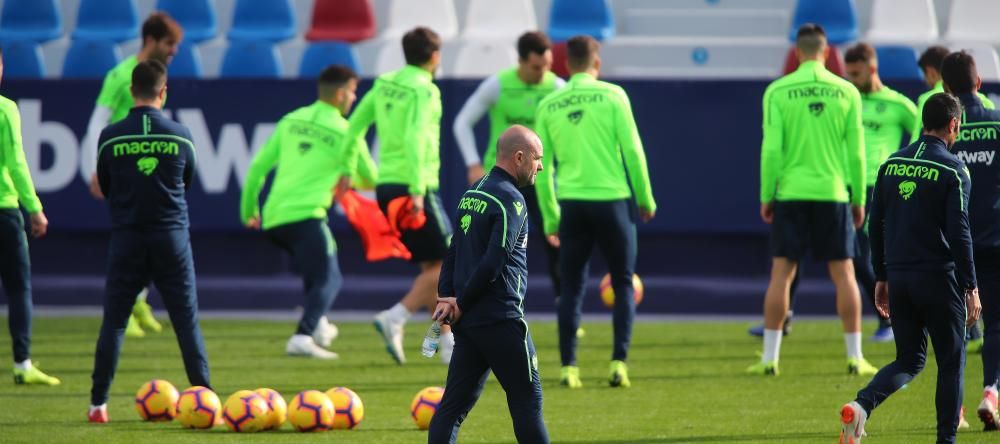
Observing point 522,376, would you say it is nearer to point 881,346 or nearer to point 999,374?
point 999,374

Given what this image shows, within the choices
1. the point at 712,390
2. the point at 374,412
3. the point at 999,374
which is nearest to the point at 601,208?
the point at 712,390

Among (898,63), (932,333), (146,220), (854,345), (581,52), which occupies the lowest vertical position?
(854,345)

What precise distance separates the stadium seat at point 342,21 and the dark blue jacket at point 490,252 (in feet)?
41.4

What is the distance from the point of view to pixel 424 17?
64.3ft

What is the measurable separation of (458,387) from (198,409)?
2438mm

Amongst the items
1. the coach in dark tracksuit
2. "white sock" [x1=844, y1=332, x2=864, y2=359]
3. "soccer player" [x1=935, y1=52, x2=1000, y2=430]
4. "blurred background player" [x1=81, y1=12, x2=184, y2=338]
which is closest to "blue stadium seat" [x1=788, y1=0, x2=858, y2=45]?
"white sock" [x1=844, y1=332, x2=864, y2=359]

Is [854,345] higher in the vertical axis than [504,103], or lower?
lower

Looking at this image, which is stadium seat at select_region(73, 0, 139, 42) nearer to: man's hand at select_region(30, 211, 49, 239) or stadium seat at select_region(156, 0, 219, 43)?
stadium seat at select_region(156, 0, 219, 43)

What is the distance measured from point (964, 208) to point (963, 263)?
26cm

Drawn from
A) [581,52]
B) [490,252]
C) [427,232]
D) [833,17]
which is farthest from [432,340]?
[833,17]

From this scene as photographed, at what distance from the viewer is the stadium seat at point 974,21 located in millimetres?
18406

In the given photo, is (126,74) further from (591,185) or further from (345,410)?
(345,410)

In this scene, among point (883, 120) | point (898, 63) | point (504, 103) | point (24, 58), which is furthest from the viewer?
point (24, 58)

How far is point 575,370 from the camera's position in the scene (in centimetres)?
1076
